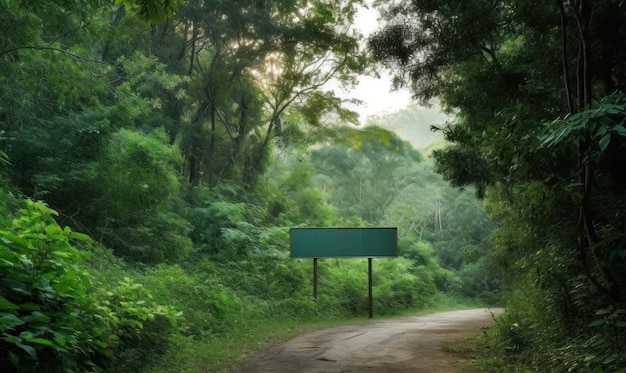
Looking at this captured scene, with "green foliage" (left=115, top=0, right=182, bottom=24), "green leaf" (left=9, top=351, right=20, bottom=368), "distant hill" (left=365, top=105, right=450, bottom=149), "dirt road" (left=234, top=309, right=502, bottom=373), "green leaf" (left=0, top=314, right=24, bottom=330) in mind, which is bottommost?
"dirt road" (left=234, top=309, right=502, bottom=373)

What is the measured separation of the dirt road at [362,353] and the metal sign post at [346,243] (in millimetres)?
3915

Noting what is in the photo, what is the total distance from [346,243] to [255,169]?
873cm

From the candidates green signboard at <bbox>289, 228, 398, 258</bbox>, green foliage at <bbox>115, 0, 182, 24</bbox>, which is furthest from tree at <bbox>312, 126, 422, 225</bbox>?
green foliage at <bbox>115, 0, 182, 24</bbox>

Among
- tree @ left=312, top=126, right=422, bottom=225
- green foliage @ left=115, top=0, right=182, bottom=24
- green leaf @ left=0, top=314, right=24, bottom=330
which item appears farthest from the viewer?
tree @ left=312, top=126, right=422, bottom=225

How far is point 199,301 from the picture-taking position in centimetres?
1210

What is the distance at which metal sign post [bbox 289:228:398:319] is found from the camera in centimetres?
1689

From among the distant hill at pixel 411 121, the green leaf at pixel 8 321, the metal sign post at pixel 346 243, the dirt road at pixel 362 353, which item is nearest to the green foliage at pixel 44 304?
the green leaf at pixel 8 321

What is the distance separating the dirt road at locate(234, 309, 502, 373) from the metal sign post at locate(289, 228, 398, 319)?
3.92m

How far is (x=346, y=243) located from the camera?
16.9 meters

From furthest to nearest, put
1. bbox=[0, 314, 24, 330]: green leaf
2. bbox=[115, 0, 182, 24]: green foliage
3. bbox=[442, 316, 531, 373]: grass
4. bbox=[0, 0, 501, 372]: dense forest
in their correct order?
bbox=[442, 316, 531, 373]: grass → bbox=[0, 0, 501, 372]: dense forest → bbox=[115, 0, 182, 24]: green foliage → bbox=[0, 314, 24, 330]: green leaf

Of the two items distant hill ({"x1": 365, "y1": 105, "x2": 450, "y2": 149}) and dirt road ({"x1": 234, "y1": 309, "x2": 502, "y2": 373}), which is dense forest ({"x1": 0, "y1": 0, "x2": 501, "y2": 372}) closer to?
dirt road ({"x1": 234, "y1": 309, "x2": 502, "y2": 373})

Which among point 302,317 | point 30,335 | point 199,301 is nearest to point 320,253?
point 302,317

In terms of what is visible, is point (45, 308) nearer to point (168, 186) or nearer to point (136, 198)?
point (136, 198)

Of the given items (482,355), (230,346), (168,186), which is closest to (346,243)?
(168,186)
